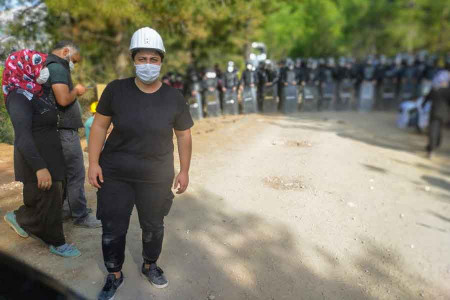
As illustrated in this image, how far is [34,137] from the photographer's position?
9.24ft

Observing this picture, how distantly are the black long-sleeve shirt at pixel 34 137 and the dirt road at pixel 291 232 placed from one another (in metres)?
0.77

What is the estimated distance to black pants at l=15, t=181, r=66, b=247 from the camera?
2.92 metres

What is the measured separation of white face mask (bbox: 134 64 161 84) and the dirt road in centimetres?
150

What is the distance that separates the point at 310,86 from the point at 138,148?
10.6 meters

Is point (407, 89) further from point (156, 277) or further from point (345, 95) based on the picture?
point (156, 277)

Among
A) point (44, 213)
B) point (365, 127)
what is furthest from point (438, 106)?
point (44, 213)

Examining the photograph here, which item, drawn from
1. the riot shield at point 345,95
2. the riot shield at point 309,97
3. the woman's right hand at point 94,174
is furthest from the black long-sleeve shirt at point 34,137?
Answer: the riot shield at point 345,95

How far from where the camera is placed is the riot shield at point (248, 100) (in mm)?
11633

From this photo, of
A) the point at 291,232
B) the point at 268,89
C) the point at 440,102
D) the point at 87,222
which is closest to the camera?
the point at 87,222

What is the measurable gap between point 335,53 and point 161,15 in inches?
1179

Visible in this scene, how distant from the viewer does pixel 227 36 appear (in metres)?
16.2

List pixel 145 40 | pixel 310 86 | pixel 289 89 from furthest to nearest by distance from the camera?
pixel 310 86 → pixel 289 89 → pixel 145 40

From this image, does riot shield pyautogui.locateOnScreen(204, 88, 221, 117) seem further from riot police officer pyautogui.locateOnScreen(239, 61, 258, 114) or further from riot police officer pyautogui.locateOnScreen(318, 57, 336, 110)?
riot police officer pyautogui.locateOnScreen(318, 57, 336, 110)

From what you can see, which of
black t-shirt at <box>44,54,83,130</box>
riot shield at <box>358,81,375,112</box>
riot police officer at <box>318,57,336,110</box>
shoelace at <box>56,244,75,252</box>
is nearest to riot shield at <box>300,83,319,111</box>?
riot police officer at <box>318,57,336,110</box>
